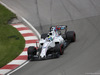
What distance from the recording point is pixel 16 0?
23.1 meters

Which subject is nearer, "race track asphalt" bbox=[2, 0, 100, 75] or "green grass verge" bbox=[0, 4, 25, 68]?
"race track asphalt" bbox=[2, 0, 100, 75]

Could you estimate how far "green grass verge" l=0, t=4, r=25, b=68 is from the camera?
14.4 metres

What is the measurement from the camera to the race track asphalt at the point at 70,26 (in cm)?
1124

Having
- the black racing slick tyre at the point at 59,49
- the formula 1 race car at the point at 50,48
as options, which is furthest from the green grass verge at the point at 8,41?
the black racing slick tyre at the point at 59,49

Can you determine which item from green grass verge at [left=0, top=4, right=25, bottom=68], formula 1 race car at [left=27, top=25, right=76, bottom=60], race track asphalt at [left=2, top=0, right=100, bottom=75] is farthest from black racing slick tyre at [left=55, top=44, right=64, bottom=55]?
green grass verge at [left=0, top=4, right=25, bottom=68]

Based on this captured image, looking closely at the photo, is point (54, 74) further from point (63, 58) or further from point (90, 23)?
point (90, 23)

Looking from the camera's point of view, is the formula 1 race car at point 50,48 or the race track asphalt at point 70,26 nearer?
the race track asphalt at point 70,26

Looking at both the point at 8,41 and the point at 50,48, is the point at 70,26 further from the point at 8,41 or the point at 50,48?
the point at 50,48

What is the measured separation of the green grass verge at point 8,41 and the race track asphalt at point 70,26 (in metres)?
1.49

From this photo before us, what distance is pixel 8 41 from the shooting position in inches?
642

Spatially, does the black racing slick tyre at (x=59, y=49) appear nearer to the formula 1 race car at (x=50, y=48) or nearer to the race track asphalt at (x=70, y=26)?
the formula 1 race car at (x=50, y=48)

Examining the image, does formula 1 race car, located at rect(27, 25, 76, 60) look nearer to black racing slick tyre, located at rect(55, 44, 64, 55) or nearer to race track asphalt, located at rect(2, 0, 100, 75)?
black racing slick tyre, located at rect(55, 44, 64, 55)

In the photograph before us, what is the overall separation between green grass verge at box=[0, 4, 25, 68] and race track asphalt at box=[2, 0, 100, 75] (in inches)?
58.7

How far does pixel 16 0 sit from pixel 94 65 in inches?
552
